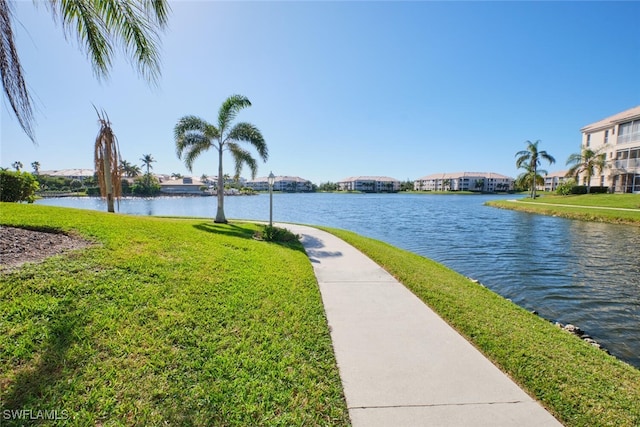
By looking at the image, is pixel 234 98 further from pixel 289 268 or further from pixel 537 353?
pixel 537 353

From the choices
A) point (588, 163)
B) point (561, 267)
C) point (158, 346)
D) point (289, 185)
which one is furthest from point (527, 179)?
point (289, 185)

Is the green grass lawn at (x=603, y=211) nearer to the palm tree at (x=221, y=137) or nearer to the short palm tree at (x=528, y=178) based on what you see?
the short palm tree at (x=528, y=178)

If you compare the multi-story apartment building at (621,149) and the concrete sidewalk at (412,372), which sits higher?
the multi-story apartment building at (621,149)

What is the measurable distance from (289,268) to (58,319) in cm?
433

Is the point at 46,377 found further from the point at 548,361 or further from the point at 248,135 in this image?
the point at 248,135

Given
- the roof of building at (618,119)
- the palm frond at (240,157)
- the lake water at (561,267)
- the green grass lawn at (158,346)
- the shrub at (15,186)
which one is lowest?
the lake water at (561,267)

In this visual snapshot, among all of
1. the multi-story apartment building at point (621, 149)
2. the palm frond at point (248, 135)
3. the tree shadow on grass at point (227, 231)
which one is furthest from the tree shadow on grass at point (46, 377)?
the multi-story apartment building at point (621, 149)

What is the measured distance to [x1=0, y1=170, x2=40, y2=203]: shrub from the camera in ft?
42.2

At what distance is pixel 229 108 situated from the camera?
14633 mm

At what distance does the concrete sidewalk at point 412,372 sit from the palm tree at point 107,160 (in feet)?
51.0

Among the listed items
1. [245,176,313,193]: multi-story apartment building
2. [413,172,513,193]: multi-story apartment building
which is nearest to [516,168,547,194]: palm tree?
[413,172,513,193]: multi-story apartment building

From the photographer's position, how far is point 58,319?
3.32 metres

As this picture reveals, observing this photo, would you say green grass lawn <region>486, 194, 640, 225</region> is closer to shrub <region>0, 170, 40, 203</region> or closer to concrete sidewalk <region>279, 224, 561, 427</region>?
concrete sidewalk <region>279, 224, 561, 427</region>

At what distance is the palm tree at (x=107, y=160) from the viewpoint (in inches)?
614
